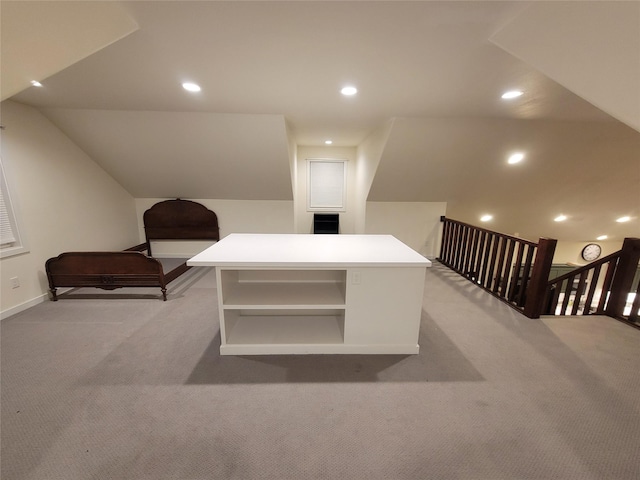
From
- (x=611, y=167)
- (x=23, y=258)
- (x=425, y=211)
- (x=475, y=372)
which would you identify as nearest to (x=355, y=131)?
(x=425, y=211)

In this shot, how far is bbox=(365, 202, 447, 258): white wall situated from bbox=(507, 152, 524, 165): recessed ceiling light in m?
1.16

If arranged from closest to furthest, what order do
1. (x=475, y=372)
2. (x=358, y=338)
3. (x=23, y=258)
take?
Result: (x=475, y=372) → (x=358, y=338) → (x=23, y=258)

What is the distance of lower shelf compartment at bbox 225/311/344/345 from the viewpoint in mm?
1981

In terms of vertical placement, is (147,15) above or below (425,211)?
above

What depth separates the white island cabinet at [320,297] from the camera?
178cm

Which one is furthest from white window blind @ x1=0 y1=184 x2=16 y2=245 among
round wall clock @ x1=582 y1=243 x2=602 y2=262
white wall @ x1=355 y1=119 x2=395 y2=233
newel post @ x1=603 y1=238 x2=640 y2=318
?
round wall clock @ x1=582 y1=243 x2=602 y2=262

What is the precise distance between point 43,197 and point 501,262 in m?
5.48

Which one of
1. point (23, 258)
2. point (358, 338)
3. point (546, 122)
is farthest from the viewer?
point (546, 122)

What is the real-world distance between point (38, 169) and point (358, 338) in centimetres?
388

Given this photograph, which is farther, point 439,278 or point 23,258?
point 439,278

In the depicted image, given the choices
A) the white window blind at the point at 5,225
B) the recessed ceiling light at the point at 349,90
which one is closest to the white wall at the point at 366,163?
the recessed ceiling light at the point at 349,90

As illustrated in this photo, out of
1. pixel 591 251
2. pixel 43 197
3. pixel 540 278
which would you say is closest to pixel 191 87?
pixel 43 197

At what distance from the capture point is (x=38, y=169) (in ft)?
9.09

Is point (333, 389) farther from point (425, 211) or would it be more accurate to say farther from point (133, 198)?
point (133, 198)
